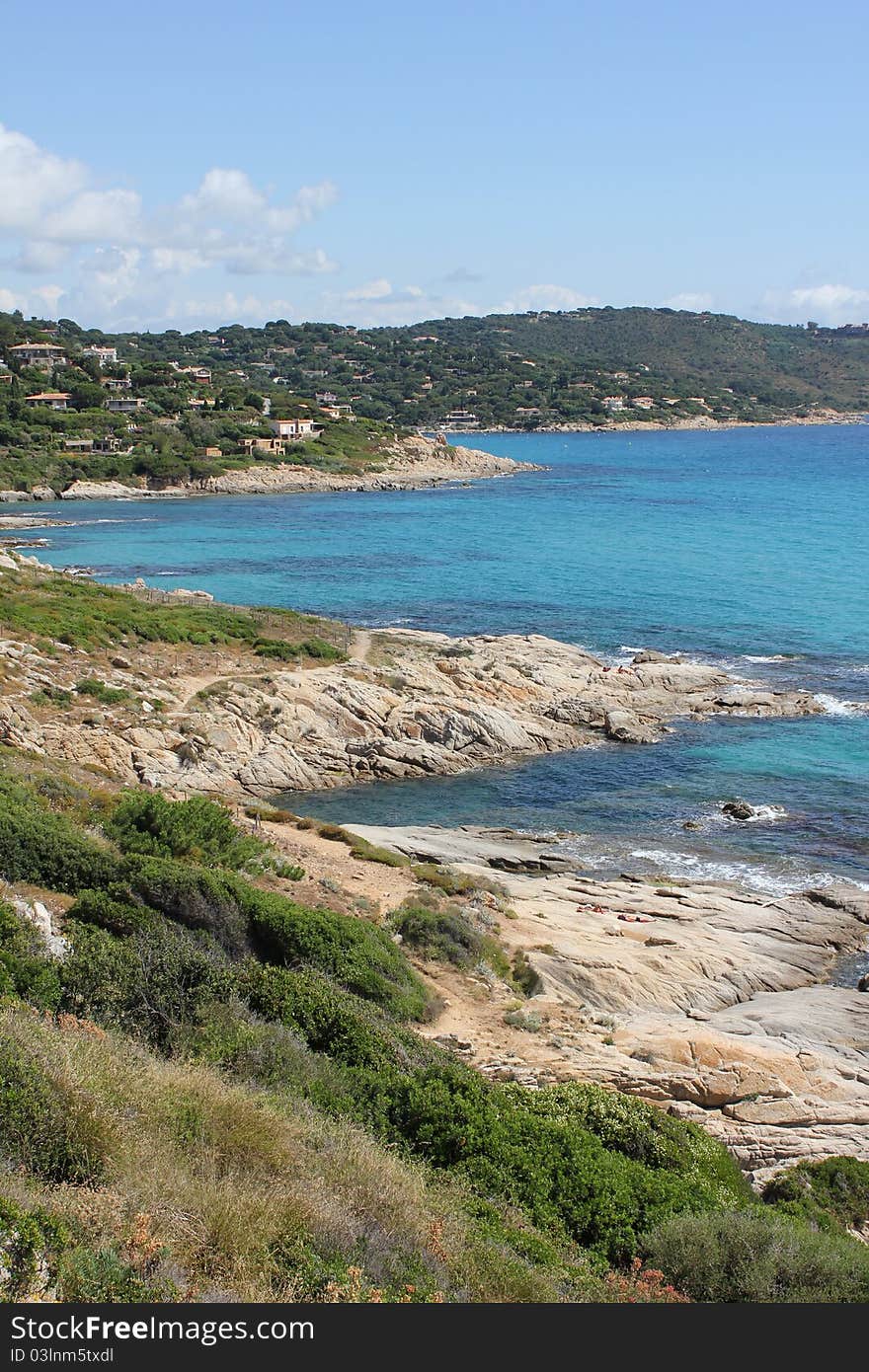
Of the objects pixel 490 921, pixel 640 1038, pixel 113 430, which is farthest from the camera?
pixel 113 430

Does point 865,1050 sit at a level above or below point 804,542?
below

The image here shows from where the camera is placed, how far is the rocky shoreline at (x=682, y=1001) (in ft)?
45.9

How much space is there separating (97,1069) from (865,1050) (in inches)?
488

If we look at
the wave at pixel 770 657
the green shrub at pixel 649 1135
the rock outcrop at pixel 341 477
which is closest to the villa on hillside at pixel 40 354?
the rock outcrop at pixel 341 477

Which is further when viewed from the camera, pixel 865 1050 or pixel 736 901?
pixel 736 901

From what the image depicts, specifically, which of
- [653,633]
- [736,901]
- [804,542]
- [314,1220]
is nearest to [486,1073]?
[314,1220]

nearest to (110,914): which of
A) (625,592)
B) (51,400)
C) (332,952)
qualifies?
(332,952)

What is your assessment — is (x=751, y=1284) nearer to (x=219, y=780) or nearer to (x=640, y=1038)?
(x=640, y=1038)

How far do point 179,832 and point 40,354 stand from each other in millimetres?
140508

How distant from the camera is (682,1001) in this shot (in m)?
18.7

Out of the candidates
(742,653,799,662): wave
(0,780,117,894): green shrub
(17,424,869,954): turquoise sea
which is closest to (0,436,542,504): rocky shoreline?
(17,424,869,954): turquoise sea

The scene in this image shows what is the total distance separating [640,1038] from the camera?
16.0m

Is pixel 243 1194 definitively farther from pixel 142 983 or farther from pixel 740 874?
pixel 740 874

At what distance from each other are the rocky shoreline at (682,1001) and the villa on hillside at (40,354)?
129235 mm
